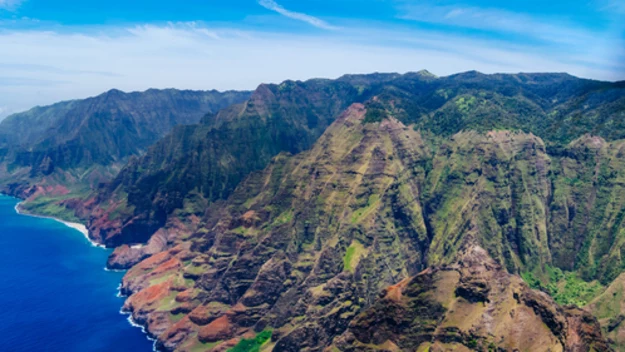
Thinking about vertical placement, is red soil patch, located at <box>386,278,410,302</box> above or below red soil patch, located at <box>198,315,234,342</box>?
above

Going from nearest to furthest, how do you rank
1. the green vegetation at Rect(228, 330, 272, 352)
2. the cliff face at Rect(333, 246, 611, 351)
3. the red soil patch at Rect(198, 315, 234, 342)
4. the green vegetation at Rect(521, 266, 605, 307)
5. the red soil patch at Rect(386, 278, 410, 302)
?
the cliff face at Rect(333, 246, 611, 351) → the red soil patch at Rect(386, 278, 410, 302) → the green vegetation at Rect(228, 330, 272, 352) → the green vegetation at Rect(521, 266, 605, 307) → the red soil patch at Rect(198, 315, 234, 342)

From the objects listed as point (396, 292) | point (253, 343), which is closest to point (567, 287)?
point (396, 292)

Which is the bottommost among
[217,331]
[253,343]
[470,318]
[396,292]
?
[217,331]

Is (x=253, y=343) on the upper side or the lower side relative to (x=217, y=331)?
upper

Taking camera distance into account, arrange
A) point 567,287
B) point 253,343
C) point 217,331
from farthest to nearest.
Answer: point 567,287 → point 217,331 → point 253,343

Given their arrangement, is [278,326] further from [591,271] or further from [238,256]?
[591,271]

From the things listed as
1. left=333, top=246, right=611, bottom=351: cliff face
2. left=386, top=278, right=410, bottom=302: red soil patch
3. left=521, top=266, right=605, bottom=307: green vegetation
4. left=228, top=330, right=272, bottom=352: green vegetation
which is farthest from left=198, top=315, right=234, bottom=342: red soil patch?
left=521, top=266, right=605, bottom=307: green vegetation

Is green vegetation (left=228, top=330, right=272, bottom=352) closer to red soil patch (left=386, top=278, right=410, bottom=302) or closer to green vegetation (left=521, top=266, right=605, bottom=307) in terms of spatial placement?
red soil patch (left=386, top=278, right=410, bottom=302)

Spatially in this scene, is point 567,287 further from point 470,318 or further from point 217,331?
point 217,331

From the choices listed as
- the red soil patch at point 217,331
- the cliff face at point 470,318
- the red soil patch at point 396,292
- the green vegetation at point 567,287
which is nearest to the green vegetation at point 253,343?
the red soil patch at point 217,331
